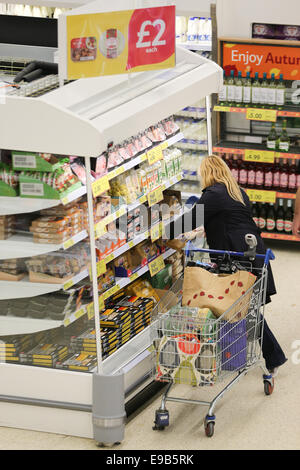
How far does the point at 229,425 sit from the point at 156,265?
134 cm

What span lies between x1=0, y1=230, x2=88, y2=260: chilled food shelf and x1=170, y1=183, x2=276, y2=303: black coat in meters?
1.21

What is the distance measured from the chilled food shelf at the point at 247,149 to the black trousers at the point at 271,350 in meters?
2.92

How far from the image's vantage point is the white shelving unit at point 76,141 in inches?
192

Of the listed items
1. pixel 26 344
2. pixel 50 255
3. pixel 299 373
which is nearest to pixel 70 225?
pixel 50 255

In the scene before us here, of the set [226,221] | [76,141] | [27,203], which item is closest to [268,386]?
[226,221]

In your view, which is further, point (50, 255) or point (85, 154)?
point (50, 255)

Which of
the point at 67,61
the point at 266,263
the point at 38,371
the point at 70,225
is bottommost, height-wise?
the point at 38,371

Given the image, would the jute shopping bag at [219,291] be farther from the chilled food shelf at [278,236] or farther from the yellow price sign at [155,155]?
the chilled food shelf at [278,236]

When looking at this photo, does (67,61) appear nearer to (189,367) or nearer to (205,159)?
(205,159)

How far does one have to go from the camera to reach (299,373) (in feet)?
20.9

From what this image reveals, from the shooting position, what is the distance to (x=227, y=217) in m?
6.10

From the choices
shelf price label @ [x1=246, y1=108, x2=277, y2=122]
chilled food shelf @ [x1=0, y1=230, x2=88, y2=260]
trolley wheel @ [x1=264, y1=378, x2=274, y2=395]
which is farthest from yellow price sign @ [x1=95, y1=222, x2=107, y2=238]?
shelf price label @ [x1=246, y1=108, x2=277, y2=122]

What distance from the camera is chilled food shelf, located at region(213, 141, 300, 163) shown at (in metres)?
8.66

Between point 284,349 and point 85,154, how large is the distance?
8.75ft
